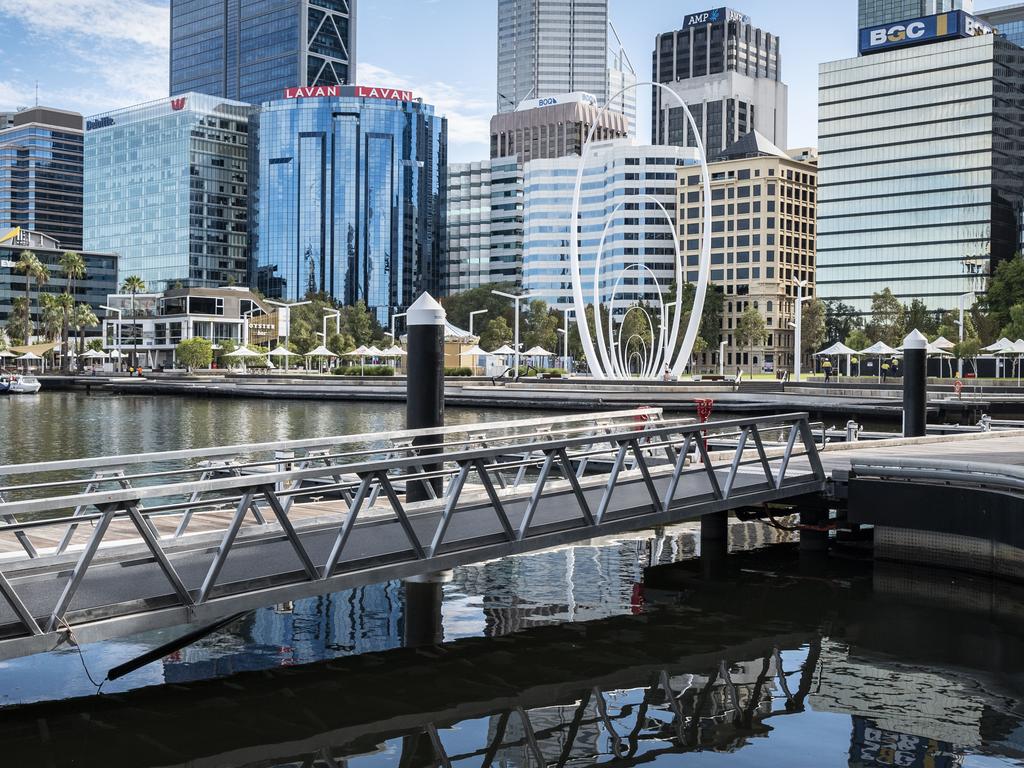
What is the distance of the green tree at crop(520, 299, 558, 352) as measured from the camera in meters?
168

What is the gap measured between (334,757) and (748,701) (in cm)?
486

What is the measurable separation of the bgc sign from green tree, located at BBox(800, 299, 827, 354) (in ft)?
164

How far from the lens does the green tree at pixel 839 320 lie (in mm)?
183750

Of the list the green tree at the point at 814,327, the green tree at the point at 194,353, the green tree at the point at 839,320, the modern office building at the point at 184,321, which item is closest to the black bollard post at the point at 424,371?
the green tree at the point at 194,353

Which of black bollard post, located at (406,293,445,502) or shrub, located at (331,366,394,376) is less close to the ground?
black bollard post, located at (406,293,445,502)

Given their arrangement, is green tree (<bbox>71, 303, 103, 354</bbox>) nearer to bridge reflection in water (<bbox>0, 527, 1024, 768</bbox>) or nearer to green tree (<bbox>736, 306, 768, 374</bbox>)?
green tree (<bbox>736, 306, 768, 374</bbox>)

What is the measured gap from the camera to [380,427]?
57875mm

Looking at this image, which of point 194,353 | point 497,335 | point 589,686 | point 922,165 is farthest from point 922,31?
point 589,686

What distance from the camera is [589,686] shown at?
1304cm

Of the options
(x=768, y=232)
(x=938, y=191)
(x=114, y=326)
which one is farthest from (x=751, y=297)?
(x=114, y=326)

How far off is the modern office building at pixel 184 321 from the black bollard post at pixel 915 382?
15035 centimetres

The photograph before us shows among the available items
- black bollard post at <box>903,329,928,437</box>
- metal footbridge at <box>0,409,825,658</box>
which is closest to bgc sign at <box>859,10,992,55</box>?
black bollard post at <box>903,329,928,437</box>

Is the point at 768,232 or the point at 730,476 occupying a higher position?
the point at 768,232

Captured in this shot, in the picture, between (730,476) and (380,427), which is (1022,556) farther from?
(380,427)
